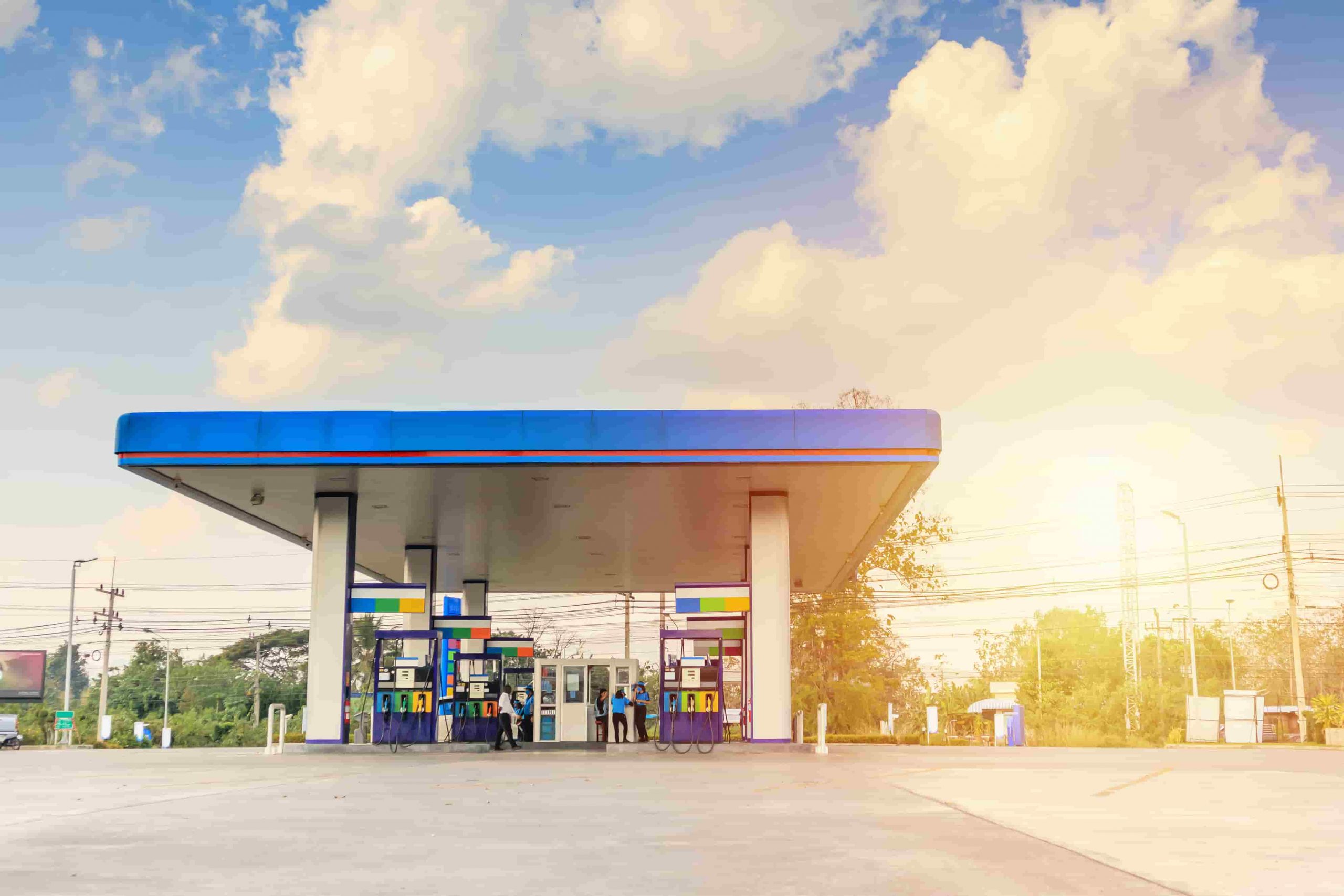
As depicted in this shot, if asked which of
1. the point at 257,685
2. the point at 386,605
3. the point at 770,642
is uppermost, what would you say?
the point at 386,605

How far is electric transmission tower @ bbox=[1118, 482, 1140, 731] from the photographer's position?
3196 inches

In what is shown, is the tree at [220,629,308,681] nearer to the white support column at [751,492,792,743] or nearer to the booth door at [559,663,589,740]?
the booth door at [559,663,589,740]

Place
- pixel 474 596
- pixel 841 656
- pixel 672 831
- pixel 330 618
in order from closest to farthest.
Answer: pixel 672 831 → pixel 330 618 → pixel 474 596 → pixel 841 656

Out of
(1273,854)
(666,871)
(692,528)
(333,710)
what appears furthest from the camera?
(692,528)

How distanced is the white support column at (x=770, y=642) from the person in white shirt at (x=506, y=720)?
5.69 metres

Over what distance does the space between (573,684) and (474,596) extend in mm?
12733

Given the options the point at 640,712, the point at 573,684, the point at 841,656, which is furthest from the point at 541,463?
the point at 841,656

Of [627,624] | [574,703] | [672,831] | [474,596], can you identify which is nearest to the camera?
[672,831]

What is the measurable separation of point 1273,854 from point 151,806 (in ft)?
32.2

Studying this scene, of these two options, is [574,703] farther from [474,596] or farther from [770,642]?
[474,596]

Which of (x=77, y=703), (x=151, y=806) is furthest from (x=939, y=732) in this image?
(x=77, y=703)

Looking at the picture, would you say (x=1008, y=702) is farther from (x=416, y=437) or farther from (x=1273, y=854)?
(x=1273, y=854)

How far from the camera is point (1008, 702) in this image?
1950 inches

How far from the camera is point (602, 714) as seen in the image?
29953 millimetres
